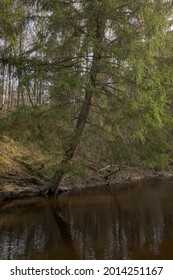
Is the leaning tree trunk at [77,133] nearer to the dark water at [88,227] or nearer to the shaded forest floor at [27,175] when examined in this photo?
the shaded forest floor at [27,175]

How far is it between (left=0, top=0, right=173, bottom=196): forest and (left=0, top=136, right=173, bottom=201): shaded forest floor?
6.84ft

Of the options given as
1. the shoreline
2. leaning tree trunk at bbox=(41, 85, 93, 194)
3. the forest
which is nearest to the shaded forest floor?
the shoreline

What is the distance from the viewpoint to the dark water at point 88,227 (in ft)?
27.4

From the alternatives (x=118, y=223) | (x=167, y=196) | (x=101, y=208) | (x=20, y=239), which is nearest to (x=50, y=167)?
(x=101, y=208)

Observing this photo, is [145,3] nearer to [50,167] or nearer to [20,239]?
[50,167]

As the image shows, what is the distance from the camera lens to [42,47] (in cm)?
1289

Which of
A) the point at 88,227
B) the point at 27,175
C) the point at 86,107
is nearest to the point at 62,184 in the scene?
the point at 27,175

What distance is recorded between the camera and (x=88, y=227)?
10.8 metres

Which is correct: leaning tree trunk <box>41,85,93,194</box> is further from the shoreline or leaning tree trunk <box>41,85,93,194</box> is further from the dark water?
the shoreline

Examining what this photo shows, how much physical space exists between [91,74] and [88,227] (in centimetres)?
525

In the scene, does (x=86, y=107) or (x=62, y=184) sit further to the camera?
(x=62, y=184)

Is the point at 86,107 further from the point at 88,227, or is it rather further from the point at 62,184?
the point at 62,184

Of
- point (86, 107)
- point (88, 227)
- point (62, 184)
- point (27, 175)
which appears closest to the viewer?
point (88, 227)

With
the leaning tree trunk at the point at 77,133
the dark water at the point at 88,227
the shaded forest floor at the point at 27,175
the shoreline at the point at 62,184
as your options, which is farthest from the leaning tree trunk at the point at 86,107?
the shoreline at the point at 62,184
